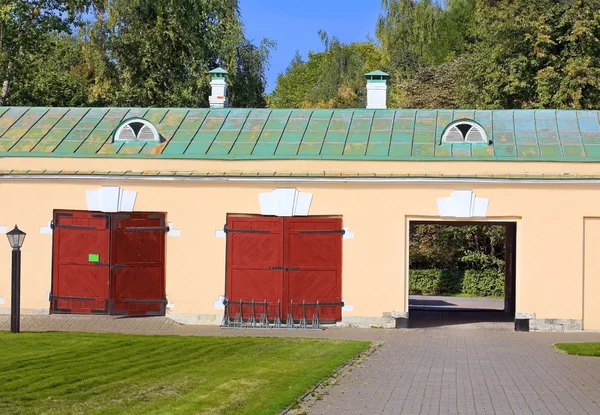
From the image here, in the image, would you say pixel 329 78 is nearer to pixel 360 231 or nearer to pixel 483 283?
pixel 483 283

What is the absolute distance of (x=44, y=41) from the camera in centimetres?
3850

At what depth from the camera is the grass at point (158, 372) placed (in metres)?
10.8

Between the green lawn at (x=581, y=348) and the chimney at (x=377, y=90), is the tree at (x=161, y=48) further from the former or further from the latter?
the green lawn at (x=581, y=348)

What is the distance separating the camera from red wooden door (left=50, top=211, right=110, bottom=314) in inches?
834

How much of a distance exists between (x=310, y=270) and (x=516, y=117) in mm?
6278

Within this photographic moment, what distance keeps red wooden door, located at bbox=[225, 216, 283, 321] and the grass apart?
2.97 meters

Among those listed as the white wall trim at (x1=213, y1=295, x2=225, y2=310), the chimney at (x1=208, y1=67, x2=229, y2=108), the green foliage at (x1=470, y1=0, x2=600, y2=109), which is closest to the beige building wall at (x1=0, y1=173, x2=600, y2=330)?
the white wall trim at (x1=213, y1=295, x2=225, y2=310)

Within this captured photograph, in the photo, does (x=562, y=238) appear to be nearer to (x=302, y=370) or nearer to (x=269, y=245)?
(x=269, y=245)

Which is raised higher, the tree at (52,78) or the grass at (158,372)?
the tree at (52,78)

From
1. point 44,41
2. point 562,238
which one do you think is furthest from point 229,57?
point 562,238

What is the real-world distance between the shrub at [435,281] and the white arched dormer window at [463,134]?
1342 centimetres

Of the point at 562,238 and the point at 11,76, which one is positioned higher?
the point at 11,76

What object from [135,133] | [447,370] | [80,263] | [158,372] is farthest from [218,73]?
[158,372]

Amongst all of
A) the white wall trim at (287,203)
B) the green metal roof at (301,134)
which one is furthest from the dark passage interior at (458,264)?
the white wall trim at (287,203)
